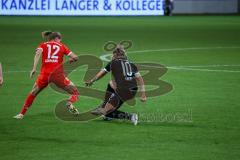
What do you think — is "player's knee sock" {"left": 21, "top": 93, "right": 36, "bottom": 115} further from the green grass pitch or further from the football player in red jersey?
the green grass pitch

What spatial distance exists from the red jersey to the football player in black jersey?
2.82ft

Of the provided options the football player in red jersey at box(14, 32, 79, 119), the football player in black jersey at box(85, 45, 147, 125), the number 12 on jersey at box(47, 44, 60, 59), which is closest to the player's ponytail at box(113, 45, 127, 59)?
the football player in black jersey at box(85, 45, 147, 125)

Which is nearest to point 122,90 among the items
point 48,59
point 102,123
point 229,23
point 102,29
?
point 102,123

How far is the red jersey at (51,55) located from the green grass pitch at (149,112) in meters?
1.02

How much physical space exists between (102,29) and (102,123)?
81.5 ft

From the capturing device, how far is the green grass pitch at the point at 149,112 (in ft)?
37.2

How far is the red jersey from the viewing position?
45.8ft

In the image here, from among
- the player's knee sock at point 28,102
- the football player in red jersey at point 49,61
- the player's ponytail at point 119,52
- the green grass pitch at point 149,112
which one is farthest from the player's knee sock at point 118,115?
the player's knee sock at point 28,102

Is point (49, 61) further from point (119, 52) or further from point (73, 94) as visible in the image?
point (119, 52)

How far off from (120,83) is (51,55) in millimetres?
1483

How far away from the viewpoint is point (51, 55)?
13953 mm

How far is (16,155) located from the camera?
36.0ft

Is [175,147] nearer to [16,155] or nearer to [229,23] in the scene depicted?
[16,155]

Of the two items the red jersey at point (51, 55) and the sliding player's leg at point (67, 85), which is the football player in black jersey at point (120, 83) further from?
the red jersey at point (51, 55)
